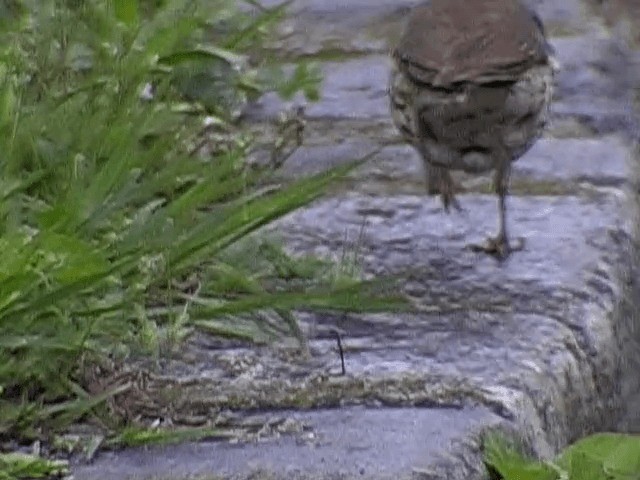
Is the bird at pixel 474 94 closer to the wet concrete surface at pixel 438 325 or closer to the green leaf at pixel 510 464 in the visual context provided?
the wet concrete surface at pixel 438 325

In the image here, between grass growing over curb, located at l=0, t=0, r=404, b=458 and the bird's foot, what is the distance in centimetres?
39

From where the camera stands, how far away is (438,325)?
2.87m

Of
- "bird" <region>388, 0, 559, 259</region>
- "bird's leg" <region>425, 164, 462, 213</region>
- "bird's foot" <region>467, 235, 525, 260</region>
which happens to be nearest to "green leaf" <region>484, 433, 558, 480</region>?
"bird's foot" <region>467, 235, 525, 260</region>

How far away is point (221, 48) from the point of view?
3.90 meters

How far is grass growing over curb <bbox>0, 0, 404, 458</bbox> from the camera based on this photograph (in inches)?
97.7

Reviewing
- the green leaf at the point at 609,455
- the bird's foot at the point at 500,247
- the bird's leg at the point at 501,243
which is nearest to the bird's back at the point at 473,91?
the bird's leg at the point at 501,243

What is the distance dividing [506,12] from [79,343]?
1735 millimetres

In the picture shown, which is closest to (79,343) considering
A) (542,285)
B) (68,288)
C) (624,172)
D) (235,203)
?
(68,288)

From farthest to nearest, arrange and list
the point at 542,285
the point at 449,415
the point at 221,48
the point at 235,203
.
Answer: the point at 221,48, the point at 542,285, the point at 235,203, the point at 449,415

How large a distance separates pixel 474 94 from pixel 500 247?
52 cm

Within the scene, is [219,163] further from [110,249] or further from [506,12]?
[506,12]

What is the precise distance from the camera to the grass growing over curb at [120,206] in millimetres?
2480

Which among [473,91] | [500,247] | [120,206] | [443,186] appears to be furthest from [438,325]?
[473,91]

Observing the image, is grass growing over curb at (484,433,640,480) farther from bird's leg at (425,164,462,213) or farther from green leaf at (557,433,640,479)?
bird's leg at (425,164,462,213)
